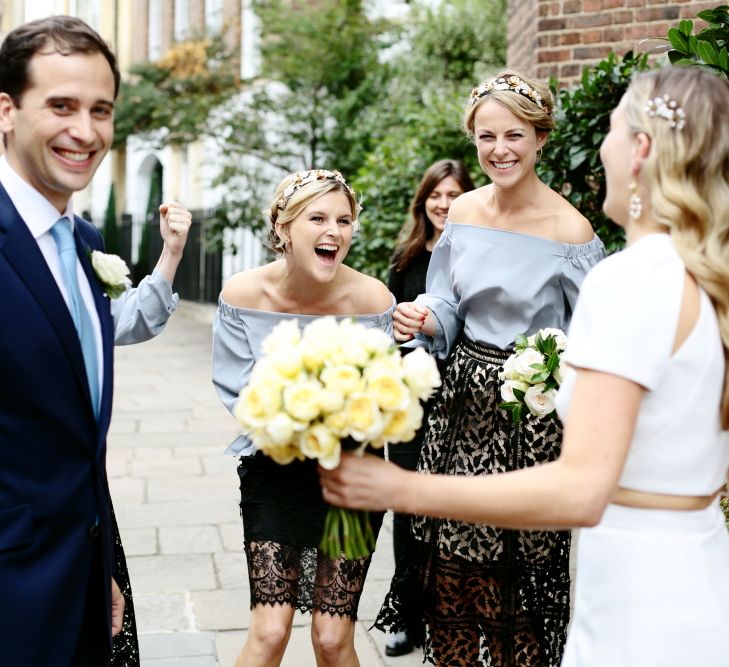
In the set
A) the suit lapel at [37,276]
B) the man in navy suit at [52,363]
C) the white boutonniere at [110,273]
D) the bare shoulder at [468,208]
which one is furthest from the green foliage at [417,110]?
the suit lapel at [37,276]

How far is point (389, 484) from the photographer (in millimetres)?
1934

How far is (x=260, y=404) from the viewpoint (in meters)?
1.95

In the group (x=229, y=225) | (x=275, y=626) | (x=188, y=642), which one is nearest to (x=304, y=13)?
(x=229, y=225)

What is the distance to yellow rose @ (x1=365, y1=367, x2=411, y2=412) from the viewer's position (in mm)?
1965

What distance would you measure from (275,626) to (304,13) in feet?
39.3

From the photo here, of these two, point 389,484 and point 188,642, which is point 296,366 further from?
point 188,642

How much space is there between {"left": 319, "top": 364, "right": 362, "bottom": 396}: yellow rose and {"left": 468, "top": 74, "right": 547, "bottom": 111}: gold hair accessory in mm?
2037

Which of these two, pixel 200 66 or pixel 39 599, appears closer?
pixel 39 599

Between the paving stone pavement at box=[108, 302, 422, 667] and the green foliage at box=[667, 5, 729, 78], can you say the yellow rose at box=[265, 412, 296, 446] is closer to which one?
the green foliage at box=[667, 5, 729, 78]

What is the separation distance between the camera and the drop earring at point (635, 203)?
194 cm

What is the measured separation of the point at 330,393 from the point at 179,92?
54.5ft

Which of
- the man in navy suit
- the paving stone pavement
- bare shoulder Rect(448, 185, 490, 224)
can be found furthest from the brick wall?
the man in navy suit

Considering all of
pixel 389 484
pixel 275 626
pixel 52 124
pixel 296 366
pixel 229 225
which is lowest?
pixel 229 225

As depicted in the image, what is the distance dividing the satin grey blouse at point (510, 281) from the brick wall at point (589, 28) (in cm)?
423
